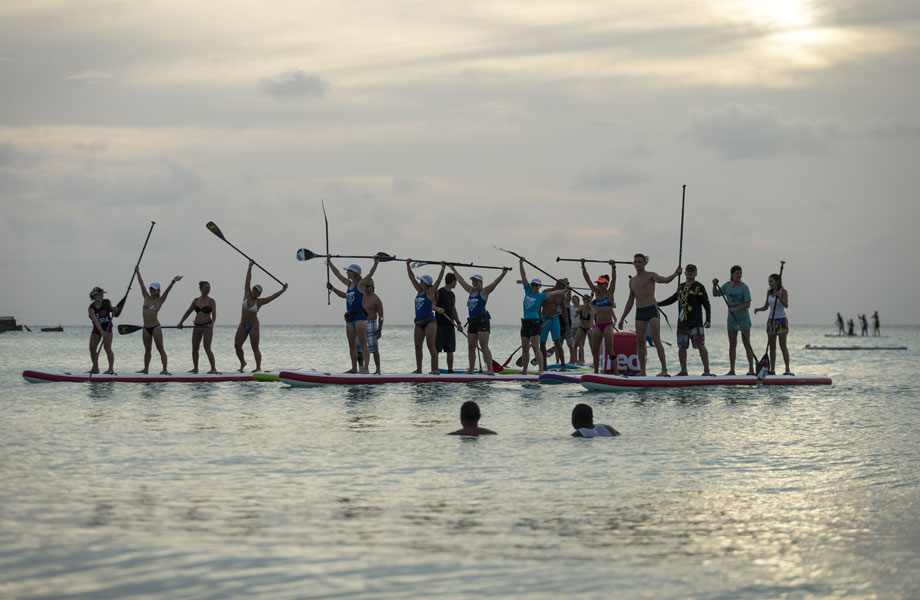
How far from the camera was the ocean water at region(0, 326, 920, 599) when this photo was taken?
235 inches

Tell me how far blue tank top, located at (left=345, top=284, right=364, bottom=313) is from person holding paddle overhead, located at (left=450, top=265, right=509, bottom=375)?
1931 mm

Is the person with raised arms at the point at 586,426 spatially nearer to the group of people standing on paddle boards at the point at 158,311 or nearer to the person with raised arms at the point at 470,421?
the person with raised arms at the point at 470,421

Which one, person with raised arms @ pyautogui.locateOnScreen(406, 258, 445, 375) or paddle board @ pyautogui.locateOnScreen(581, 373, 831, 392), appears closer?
paddle board @ pyautogui.locateOnScreen(581, 373, 831, 392)

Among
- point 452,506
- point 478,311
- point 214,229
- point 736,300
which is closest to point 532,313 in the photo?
point 478,311

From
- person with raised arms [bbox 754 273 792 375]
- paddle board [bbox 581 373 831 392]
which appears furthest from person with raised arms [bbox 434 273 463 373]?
person with raised arms [bbox 754 273 792 375]

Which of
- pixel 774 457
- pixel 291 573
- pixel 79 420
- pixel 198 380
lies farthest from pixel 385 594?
pixel 198 380

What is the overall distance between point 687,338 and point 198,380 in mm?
9610

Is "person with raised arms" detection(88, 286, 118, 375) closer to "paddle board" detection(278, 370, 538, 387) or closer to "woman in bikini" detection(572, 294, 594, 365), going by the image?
"paddle board" detection(278, 370, 538, 387)

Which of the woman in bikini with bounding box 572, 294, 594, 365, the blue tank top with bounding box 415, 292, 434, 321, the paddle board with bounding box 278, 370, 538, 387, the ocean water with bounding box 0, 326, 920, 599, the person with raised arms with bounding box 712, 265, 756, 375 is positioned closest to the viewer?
the ocean water with bounding box 0, 326, 920, 599

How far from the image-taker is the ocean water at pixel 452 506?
235 inches

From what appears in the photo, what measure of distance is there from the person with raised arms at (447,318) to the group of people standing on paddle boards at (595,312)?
20mm

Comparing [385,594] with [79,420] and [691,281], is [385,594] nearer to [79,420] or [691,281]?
[79,420]

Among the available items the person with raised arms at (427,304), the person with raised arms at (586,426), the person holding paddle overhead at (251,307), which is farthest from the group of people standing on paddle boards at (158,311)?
the person with raised arms at (586,426)

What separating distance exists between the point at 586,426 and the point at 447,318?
8.16 metres
